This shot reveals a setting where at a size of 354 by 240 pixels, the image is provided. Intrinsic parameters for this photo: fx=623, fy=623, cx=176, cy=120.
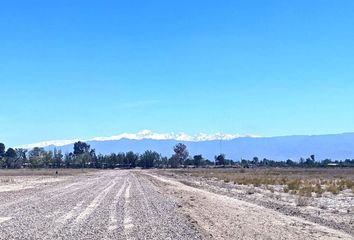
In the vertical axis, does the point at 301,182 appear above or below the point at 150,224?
above

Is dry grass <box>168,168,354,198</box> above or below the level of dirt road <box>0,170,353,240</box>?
above

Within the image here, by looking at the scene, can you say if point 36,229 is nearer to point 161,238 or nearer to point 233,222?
point 161,238

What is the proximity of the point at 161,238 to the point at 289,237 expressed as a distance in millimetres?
3707

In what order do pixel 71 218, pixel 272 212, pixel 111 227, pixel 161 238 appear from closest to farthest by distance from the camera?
pixel 161 238 → pixel 111 227 → pixel 71 218 → pixel 272 212

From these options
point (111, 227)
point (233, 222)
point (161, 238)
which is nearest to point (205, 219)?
point (233, 222)

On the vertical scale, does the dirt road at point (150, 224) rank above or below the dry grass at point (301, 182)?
below

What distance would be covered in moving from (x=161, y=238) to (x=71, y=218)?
21.8ft

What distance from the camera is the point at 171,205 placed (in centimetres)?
A: 2908

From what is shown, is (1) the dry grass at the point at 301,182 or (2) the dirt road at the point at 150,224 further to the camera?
(1) the dry grass at the point at 301,182

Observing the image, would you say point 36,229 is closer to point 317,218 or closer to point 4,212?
point 4,212

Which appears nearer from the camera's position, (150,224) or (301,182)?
(150,224)

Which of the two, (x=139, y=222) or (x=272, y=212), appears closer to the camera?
(x=139, y=222)

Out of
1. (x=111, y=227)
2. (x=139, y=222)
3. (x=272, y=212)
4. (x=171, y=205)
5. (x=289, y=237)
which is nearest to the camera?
(x=289, y=237)

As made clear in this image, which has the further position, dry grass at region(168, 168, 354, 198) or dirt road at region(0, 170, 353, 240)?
dry grass at region(168, 168, 354, 198)
